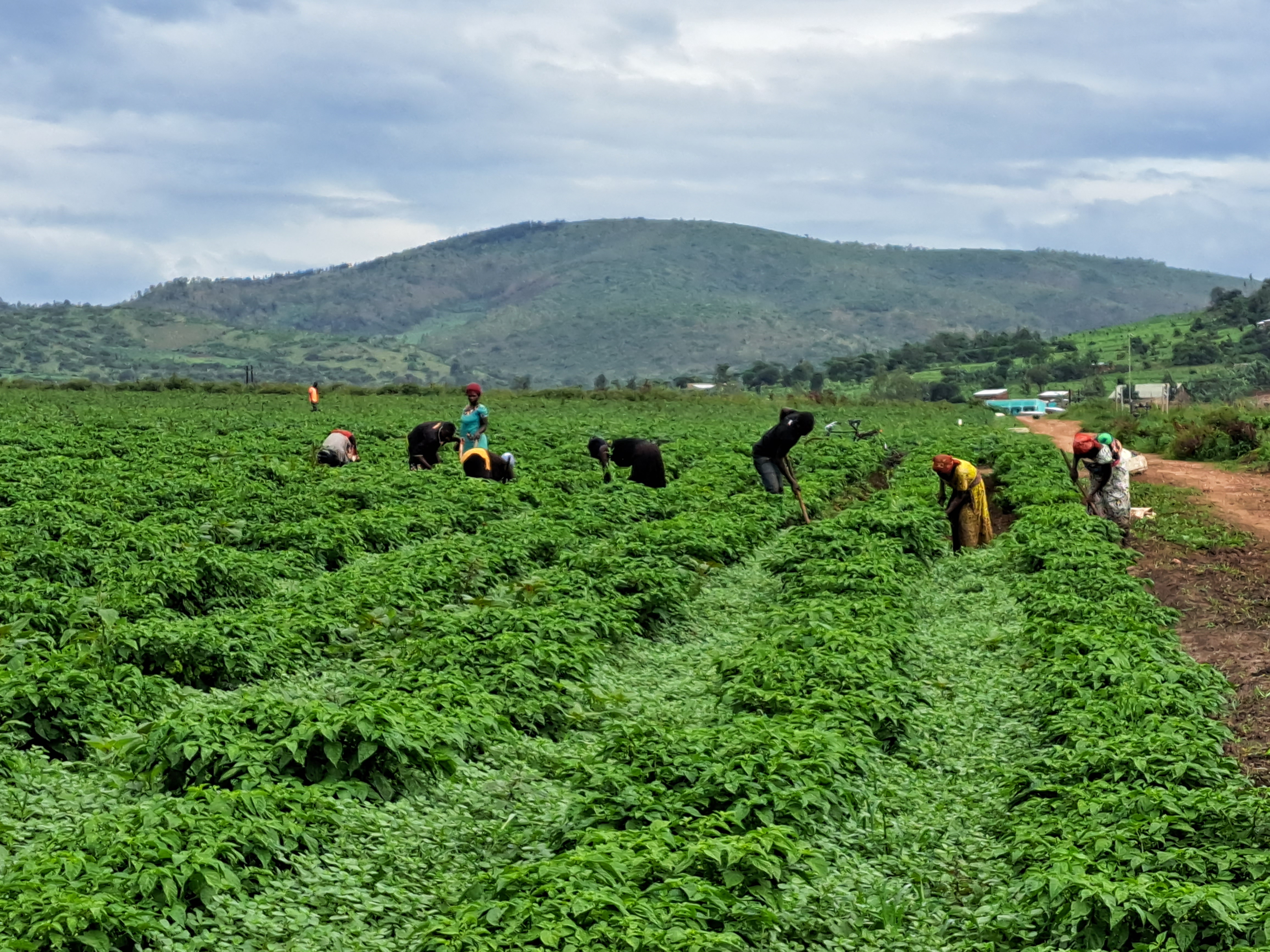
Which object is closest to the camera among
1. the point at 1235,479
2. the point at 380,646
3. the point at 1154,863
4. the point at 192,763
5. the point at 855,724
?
the point at 1154,863

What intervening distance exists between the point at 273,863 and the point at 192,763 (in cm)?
108

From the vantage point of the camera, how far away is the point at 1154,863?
6262 mm

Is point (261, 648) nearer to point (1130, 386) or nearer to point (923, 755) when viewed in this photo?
point (923, 755)

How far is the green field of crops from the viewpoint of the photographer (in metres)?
5.91

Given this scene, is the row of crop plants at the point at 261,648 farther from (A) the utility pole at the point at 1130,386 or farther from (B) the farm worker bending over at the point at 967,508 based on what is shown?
(A) the utility pole at the point at 1130,386

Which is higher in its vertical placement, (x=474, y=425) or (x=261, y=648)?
(x=474, y=425)

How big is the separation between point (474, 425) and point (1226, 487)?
17789mm

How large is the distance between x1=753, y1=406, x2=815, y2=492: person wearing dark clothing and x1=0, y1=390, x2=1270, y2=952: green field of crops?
2.37 metres

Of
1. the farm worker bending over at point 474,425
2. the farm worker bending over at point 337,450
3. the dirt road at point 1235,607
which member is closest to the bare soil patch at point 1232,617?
the dirt road at point 1235,607

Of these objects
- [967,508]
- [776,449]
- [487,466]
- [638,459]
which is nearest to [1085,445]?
[967,508]

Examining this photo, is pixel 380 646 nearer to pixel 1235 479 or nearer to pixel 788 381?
pixel 1235 479

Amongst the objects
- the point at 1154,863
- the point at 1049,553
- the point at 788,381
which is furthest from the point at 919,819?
the point at 788,381

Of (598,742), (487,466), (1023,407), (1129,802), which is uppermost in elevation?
(487,466)

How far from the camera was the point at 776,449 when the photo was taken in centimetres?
2023
